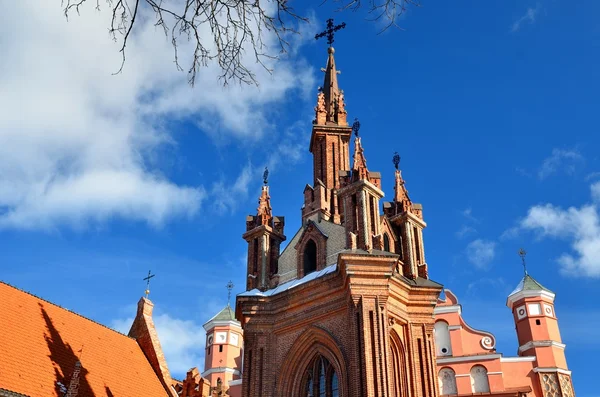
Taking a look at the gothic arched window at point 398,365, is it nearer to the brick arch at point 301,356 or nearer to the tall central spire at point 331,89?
the brick arch at point 301,356

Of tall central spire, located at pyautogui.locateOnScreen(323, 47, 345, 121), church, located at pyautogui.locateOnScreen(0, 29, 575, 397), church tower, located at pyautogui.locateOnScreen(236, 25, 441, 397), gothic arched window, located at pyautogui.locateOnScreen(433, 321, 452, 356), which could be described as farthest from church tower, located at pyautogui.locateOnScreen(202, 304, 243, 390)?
tall central spire, located at pyautogui.locateOnScreen(323, 47, 345, 121)

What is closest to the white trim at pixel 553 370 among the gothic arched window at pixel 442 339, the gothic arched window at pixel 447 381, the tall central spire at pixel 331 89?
the gothic arched window at pixel 447 381

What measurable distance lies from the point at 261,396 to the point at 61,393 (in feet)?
16.9

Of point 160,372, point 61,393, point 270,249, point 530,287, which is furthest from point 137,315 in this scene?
point 530,287

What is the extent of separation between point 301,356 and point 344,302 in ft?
6.70

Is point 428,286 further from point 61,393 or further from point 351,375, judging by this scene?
point 61,393

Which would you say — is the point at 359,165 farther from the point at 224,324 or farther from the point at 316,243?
the point at 224,324

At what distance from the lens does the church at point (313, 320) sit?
15.6 m

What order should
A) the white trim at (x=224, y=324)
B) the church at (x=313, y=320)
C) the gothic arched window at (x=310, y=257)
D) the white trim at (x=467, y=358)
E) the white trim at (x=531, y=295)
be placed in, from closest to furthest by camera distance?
the church at (x=313, y=320), the gothic arched window at (x=310, y=257), the white trim at (x=467, y=358), the white trim at (x=531, y=295), the white trim at (x=224, y=324)

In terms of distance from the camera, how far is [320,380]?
55.6 ft

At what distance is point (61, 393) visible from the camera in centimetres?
1480

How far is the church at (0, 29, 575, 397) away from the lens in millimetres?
15594

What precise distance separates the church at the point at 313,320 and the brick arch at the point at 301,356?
3 cm

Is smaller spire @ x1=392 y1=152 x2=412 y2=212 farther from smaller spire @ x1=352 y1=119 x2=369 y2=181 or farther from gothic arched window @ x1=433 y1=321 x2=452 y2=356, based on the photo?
gothic arched window @ x1=433 y1=321 x2=452 y2=356
